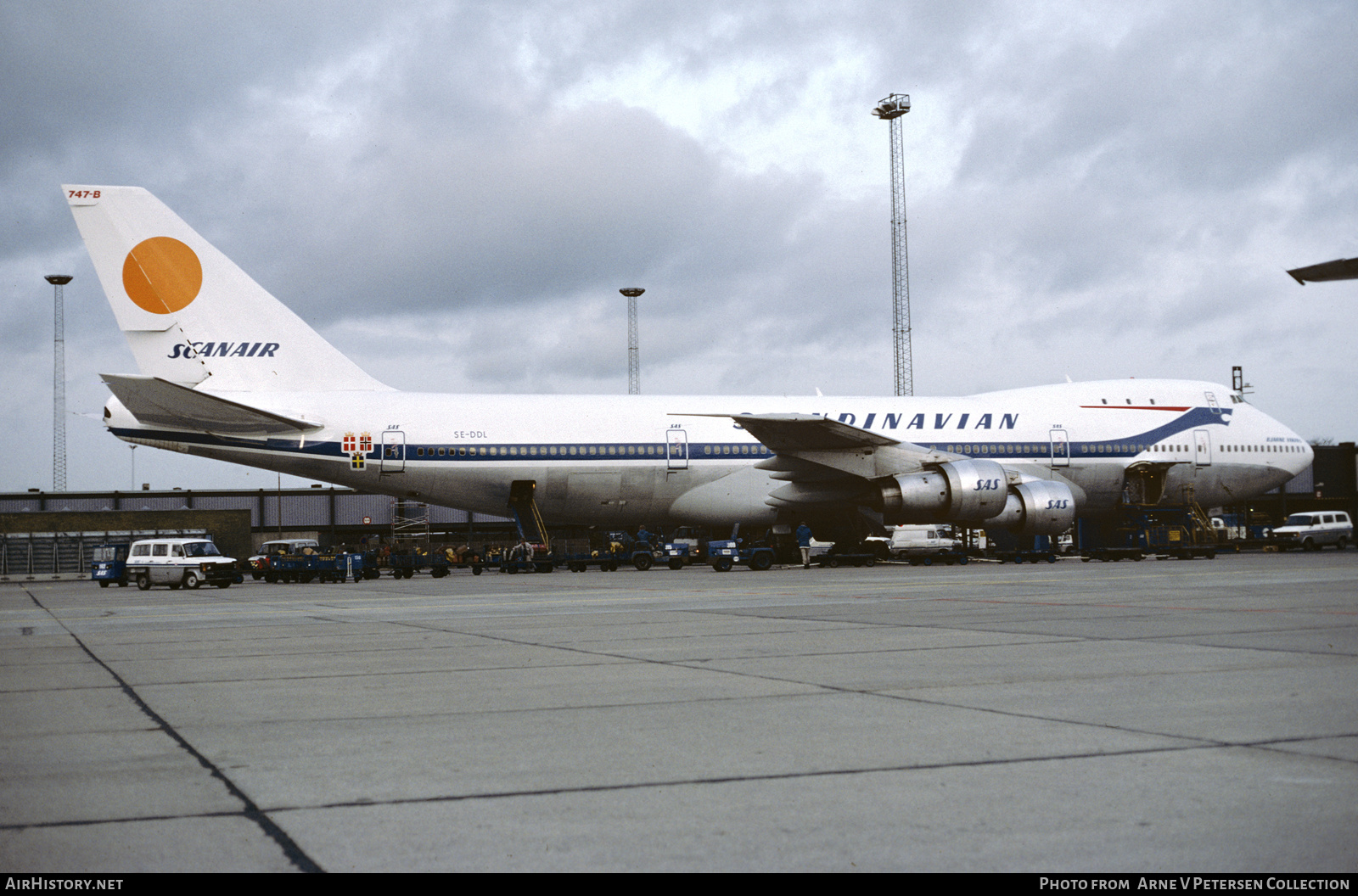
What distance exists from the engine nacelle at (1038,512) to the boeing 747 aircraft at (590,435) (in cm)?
5

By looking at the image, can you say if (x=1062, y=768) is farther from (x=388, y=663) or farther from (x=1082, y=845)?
(x=388, y=663)

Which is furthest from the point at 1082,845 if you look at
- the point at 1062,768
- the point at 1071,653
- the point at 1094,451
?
the point at 1094,451

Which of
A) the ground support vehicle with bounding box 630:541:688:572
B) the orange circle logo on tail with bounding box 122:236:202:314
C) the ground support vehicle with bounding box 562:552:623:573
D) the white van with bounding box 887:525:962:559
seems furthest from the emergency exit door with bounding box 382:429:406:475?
the white van with bounding box 887:525:962:559

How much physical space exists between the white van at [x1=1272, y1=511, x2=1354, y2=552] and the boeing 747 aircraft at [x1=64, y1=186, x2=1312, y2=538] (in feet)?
49.2

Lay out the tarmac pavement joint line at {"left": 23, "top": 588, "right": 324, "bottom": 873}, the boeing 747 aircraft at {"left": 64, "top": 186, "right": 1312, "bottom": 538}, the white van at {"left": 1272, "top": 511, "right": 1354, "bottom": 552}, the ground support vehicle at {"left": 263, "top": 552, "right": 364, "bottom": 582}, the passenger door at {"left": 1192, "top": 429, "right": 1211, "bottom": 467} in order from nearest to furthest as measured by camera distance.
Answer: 1. the tarmac pavement joint line at {"left": 23, "top": 588, "right": 324, "bottom": 873}
2. the boeing 747 aircraft at {"left": 64, "top": 186, "right": 1312, "bottom": 538}
3. the ground support vehicle at {"left": 263, "top": 552, "right": 364, "bottom": 582}
4. the passenger door at {"left": 1192, "top": 429, "right": 1211, "bottom": 467}
5. the white van at {"left": 1272, "top": 511, "right": 1354, "bottom": 552}

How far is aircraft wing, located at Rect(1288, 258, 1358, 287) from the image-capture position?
7535 millimetres

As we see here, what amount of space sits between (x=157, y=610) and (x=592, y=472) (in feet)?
45.3

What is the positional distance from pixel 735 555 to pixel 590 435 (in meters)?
5.60

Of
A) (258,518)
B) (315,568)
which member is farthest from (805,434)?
(258,518)

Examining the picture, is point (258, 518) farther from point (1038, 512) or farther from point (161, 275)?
point (1038, 512)

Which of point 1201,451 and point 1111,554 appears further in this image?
point 1201,451

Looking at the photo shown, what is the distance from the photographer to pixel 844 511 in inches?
1203

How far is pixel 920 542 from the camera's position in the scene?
1587 inches

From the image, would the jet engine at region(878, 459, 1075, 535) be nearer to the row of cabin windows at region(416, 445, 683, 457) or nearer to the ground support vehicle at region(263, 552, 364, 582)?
the row of cabin windows at region(416, 445, 683, 457)
